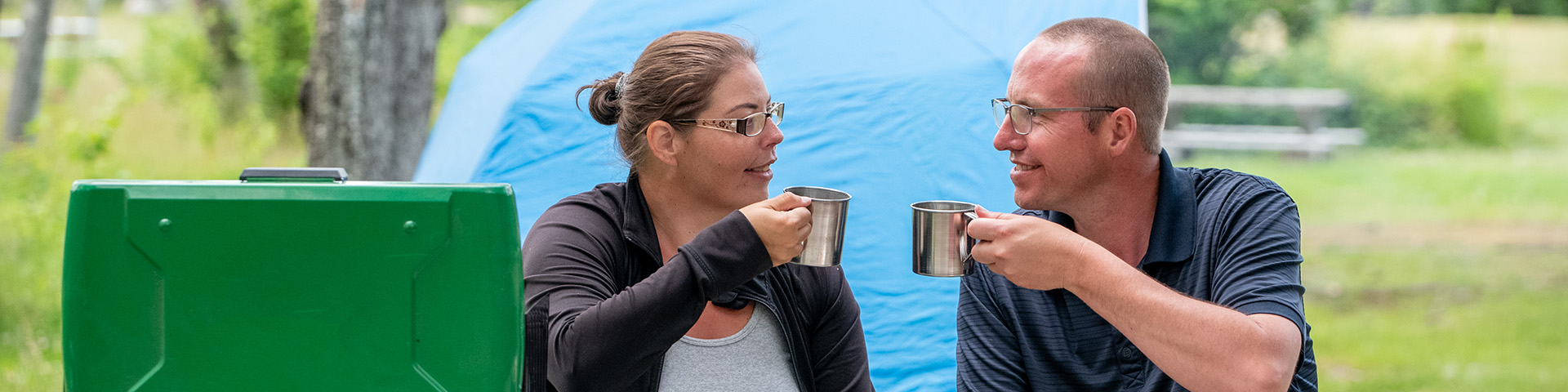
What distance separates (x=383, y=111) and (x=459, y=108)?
125 centimetres

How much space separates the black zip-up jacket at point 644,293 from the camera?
154 cm

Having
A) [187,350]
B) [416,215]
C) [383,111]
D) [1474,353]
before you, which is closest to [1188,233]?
[416,215]

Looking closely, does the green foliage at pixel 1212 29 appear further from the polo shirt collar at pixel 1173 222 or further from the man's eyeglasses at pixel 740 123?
the man's eyeglasses at pixel 740 123

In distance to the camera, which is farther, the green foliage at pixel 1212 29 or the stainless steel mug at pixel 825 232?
the green foliage at pixel 1212 29

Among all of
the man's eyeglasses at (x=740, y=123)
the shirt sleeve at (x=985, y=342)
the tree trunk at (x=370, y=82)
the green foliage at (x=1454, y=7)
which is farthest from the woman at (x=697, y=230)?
the green foliage at (x=1454, y=7)

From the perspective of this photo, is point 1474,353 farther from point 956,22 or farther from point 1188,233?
point 1188,233

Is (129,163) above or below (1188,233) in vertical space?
below

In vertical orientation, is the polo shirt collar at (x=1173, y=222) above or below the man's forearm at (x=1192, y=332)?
above

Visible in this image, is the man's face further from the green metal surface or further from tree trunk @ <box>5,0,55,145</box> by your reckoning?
tree trunk @ <box>5,0,55,145</box>

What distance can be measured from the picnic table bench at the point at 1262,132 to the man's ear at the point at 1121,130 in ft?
30.3

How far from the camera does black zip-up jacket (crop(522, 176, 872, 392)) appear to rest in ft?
5.07

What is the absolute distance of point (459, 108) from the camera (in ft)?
12.0

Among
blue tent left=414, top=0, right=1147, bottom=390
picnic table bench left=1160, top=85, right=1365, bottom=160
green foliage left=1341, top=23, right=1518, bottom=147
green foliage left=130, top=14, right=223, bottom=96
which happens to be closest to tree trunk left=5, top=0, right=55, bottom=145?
green foliage left=130, top=14, right=223, bottom=96

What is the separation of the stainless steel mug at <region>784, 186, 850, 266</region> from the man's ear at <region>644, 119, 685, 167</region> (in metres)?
0.44
